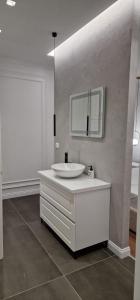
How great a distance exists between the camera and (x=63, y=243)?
7.83ft

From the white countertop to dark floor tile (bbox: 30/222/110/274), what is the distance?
0.75m

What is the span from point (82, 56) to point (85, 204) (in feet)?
6.21

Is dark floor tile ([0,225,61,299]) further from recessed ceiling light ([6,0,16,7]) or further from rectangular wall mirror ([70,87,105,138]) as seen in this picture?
recessed ceiling light ([6,0,16,7])

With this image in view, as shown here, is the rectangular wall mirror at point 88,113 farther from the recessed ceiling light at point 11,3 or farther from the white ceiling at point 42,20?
the recessed ceiling light at point 11,3

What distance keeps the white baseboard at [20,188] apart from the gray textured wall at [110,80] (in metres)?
1.70

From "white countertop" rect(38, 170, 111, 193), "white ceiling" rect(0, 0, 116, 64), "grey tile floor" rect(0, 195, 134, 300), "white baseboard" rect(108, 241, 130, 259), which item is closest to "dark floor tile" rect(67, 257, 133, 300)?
"grey tile floor" rect(0, 195, 134, 300)

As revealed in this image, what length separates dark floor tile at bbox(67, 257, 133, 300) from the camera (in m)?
1.67

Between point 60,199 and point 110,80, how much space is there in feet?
4.75

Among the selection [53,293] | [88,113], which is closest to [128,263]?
[53,293]

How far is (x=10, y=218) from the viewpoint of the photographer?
310 cm

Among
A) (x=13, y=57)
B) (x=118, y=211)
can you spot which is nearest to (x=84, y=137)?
(x=118, y=211)

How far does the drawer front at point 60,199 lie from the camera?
83.1 inches

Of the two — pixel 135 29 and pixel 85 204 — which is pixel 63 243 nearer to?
pixel 85 204

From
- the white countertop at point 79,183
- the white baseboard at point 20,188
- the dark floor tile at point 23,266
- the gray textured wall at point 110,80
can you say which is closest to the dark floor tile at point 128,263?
the gray textured wall at point 110,80
